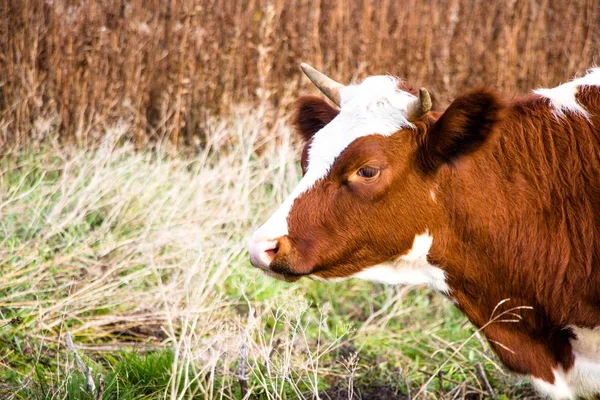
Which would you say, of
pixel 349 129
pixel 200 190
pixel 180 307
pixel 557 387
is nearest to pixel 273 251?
pixel 349 129

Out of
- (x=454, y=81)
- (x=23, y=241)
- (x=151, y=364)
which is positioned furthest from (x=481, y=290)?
(x=454, y=81)

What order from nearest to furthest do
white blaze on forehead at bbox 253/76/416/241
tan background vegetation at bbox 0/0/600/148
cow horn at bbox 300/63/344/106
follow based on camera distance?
white blaze on forehead at bbox 253/76/416/241 < cow horn at bbox 300/63/344/106 < tan background vegetation at bbox 0/0/600/148

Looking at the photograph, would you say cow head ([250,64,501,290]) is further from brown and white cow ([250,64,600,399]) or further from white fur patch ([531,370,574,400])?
white fur patch ([531,370,574,400])

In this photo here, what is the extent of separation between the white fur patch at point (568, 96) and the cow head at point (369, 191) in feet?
1.39

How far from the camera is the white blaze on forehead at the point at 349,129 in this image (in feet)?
9.86

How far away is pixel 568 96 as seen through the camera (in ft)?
10.5

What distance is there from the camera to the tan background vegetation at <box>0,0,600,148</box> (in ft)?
20.8

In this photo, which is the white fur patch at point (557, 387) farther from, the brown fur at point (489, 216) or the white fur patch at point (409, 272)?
the white fur patch at point (409, 272)

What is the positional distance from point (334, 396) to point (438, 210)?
3.90 feet

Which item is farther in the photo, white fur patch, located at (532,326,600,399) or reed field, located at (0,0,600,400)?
reed field, located at (0,0,600,400)

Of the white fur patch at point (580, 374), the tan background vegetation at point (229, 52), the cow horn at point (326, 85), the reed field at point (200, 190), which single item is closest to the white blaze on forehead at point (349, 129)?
the cow horn at point (326, 85)

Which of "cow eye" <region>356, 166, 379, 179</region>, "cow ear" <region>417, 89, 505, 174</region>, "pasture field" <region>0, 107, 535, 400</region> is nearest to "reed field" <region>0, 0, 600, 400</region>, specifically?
"pasture field" <region>0, 107, 535, 400</region>

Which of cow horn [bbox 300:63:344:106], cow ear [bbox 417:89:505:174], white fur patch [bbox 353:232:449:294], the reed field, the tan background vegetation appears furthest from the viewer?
the tan background vegetation

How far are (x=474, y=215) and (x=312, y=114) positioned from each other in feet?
3.08
